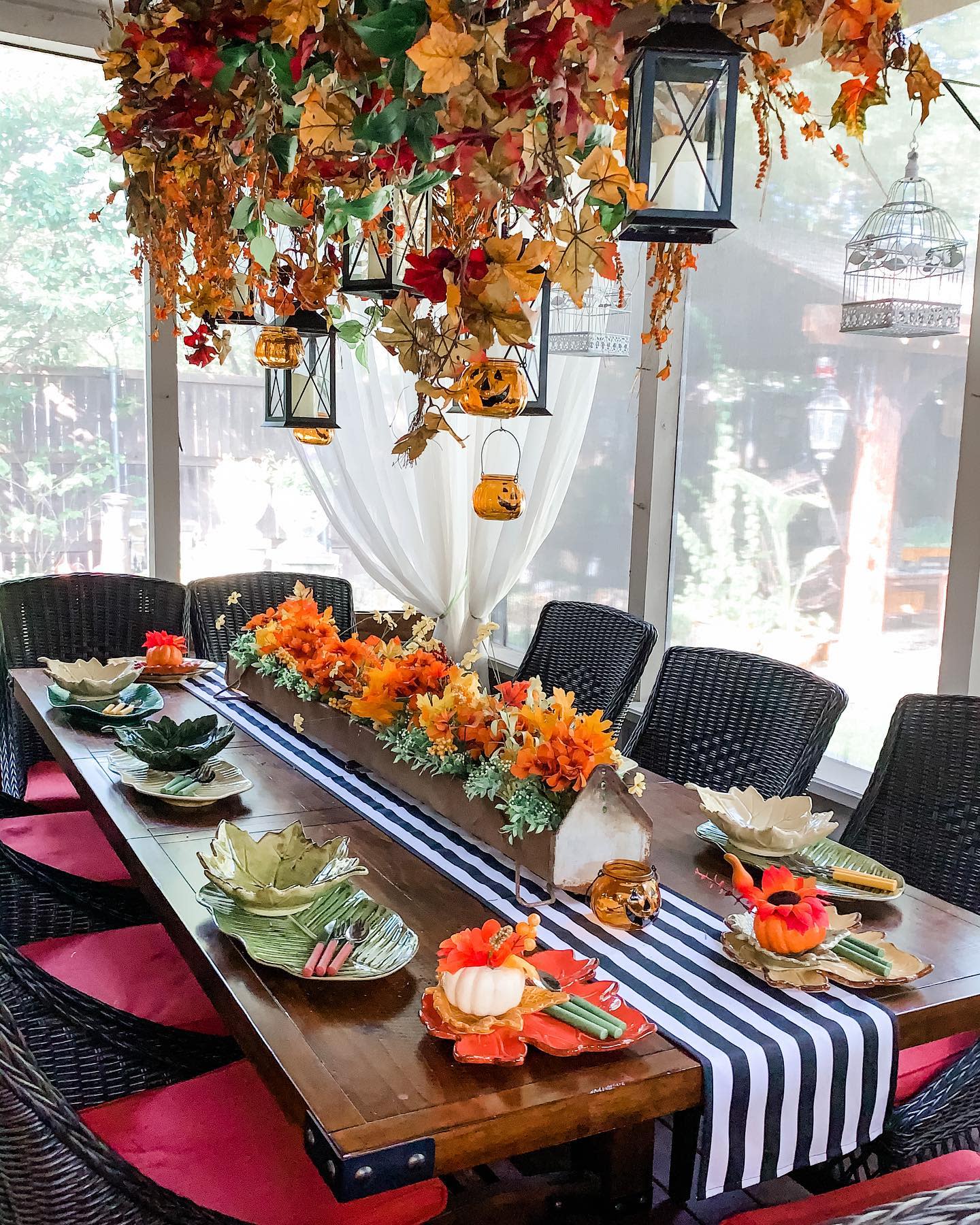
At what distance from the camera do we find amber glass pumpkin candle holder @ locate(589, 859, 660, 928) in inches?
64.0

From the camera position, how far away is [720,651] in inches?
107

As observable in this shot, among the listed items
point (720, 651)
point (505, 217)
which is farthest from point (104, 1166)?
point (720, 651)

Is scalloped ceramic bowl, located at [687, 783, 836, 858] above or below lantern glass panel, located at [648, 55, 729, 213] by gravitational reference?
below

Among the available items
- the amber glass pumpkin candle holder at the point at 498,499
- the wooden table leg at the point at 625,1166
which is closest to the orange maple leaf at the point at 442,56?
the wooden table leg at the point at 625,1166

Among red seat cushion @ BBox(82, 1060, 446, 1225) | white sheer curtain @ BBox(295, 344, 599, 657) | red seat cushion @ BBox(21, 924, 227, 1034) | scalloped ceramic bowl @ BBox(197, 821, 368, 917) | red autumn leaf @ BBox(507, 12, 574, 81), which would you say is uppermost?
red autumn leaf @ BBox(507, 12, 574, 81)

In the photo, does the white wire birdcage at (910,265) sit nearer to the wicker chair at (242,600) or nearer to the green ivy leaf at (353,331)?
the green ivy leaf at (353,331)

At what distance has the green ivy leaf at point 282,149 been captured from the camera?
107 cm

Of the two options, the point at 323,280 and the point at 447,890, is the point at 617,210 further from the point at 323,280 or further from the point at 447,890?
the point at 323,280

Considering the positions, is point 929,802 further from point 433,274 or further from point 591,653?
point 433,274

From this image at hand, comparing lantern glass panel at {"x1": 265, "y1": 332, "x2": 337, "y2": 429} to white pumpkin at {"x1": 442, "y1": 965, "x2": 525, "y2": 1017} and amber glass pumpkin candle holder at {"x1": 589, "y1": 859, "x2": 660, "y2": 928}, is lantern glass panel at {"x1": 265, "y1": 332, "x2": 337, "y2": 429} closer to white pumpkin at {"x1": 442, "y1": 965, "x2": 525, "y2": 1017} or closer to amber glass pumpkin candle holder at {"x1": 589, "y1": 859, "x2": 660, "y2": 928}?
amber glass pumpkin candle holder at {"x1": 589, "y1": 859, "x2": 660, "y2": 928}

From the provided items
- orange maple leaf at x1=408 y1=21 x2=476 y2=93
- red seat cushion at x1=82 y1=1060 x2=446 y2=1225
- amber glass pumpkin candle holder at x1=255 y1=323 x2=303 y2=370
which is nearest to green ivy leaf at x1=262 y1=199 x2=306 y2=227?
orange maple leaf at x1=408 y1=21 x2=476 y2=93

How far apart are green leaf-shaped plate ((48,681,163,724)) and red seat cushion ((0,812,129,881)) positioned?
23 centimetres

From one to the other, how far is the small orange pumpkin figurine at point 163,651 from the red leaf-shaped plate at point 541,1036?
197cm

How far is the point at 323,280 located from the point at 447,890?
111cm
